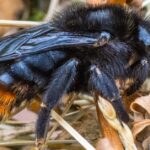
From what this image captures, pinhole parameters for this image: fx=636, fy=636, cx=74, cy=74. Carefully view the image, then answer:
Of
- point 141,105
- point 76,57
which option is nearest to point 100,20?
point 76,57

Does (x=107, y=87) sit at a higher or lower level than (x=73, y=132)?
higher

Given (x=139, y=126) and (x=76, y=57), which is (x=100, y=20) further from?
(x=139, y=126)

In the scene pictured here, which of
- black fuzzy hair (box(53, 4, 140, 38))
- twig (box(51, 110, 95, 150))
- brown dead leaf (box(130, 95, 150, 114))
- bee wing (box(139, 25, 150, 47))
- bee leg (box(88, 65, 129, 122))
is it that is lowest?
twig (box(51, 110, 95, 150))

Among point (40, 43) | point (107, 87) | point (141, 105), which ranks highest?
point (40, 43)

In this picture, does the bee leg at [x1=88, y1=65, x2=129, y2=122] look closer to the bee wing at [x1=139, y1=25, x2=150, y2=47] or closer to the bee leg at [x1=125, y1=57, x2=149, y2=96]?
the bee leg at [x1=125, y1=57, x2=149, y2=96]

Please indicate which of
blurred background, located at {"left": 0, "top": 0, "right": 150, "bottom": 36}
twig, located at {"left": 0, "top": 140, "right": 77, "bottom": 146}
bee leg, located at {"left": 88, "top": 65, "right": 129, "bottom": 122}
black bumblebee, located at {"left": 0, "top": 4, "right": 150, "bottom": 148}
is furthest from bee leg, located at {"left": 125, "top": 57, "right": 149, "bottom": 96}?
blurred background, located at {"left": 0, "top": 0, "right": 150, "bottom": 36}

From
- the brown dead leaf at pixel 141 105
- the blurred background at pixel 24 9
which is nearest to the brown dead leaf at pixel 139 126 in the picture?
the brown dead leaf at pixel 141 105
